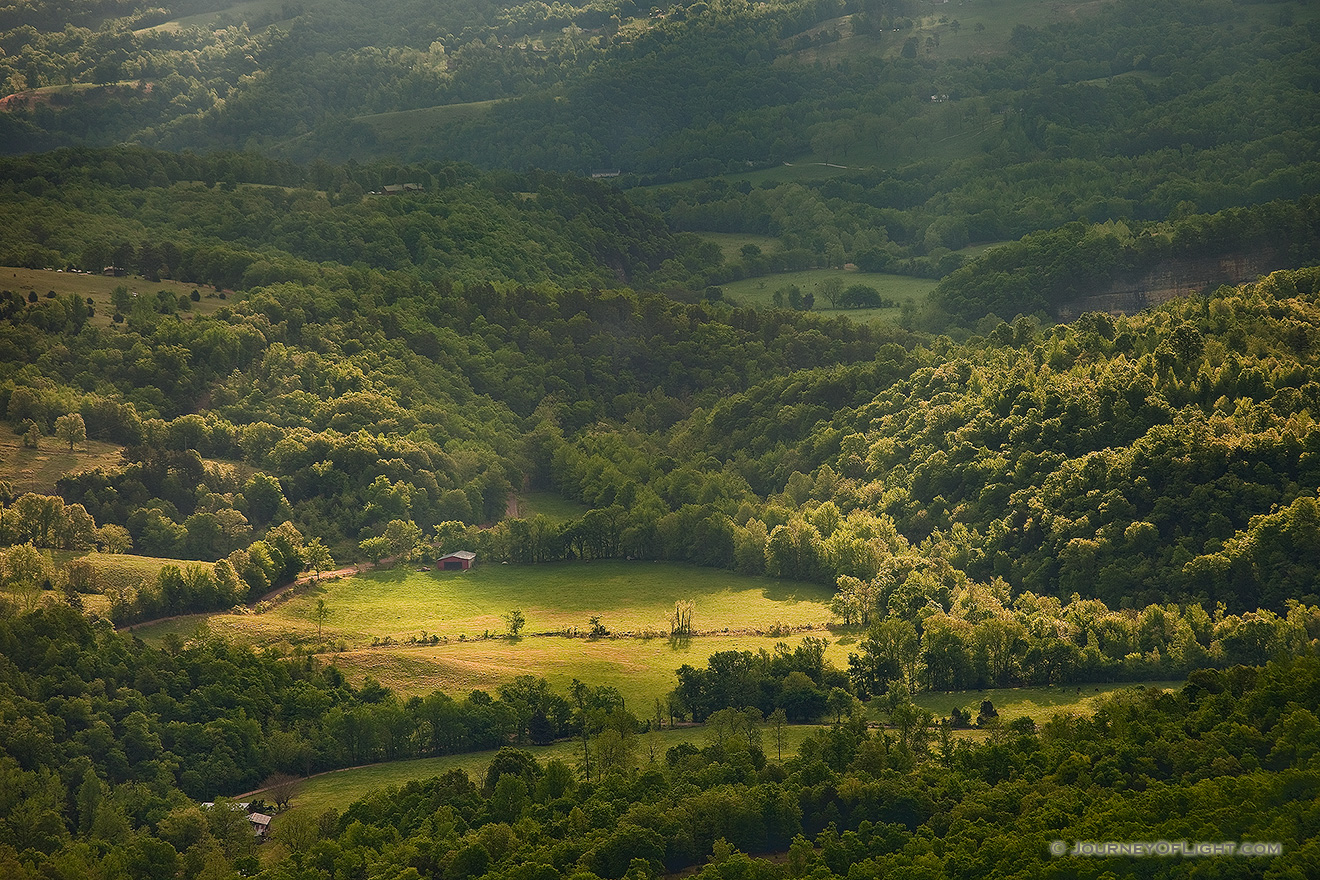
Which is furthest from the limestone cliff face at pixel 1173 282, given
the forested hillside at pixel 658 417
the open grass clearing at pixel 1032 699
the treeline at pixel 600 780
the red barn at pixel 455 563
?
the treeline at pixel 600 780

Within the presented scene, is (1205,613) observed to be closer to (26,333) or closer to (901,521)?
(901,521)

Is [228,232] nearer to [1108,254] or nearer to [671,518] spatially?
[671,518]

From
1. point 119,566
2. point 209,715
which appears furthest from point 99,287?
point 209,715

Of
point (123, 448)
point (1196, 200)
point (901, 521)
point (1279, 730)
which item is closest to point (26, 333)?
point (123, 448)

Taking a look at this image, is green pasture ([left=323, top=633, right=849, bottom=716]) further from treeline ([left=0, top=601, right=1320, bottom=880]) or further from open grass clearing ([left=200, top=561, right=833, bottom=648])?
treeline ([left=0, top=601, right=1320, bottom=880])

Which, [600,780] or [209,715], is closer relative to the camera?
[600,780]
